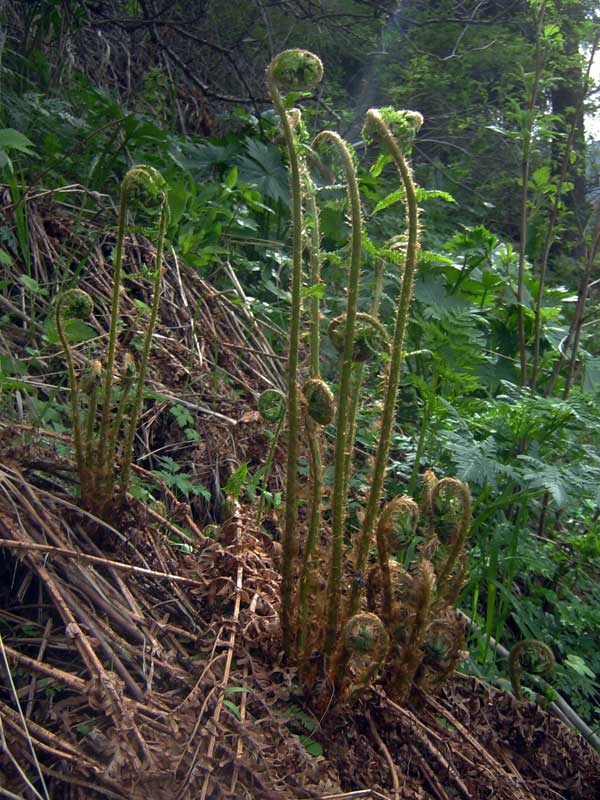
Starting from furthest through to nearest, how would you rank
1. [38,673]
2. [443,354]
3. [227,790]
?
[443,354], [38,673], [227,790]

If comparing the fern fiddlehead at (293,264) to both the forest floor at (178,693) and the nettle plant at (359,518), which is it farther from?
the forest floor at (178,693)

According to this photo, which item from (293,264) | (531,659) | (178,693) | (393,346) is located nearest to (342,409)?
(393,346)

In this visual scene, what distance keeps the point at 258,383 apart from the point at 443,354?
729 millimetres

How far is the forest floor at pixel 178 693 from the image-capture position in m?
1.26

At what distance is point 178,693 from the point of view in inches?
56.8

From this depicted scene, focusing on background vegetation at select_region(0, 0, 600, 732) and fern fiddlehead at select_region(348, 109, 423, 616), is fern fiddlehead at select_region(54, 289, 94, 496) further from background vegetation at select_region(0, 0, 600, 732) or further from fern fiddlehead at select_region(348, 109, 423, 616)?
fern fiddlehead at select_region(348, 109, 423, 616)

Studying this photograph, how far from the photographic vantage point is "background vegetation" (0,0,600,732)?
2.21 meters

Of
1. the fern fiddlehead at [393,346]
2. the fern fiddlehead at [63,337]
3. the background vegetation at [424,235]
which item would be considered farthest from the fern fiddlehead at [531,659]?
the fern fiddlehead at [63,337]

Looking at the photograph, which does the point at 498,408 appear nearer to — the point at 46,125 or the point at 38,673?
the point at 38,673

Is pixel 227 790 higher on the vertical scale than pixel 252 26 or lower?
lower

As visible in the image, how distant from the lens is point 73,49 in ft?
15.0

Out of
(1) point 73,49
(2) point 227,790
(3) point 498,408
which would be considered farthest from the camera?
(1) point 73,49

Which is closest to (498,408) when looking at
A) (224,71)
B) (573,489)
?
(573,489)

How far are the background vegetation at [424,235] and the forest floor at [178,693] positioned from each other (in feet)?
0.97
